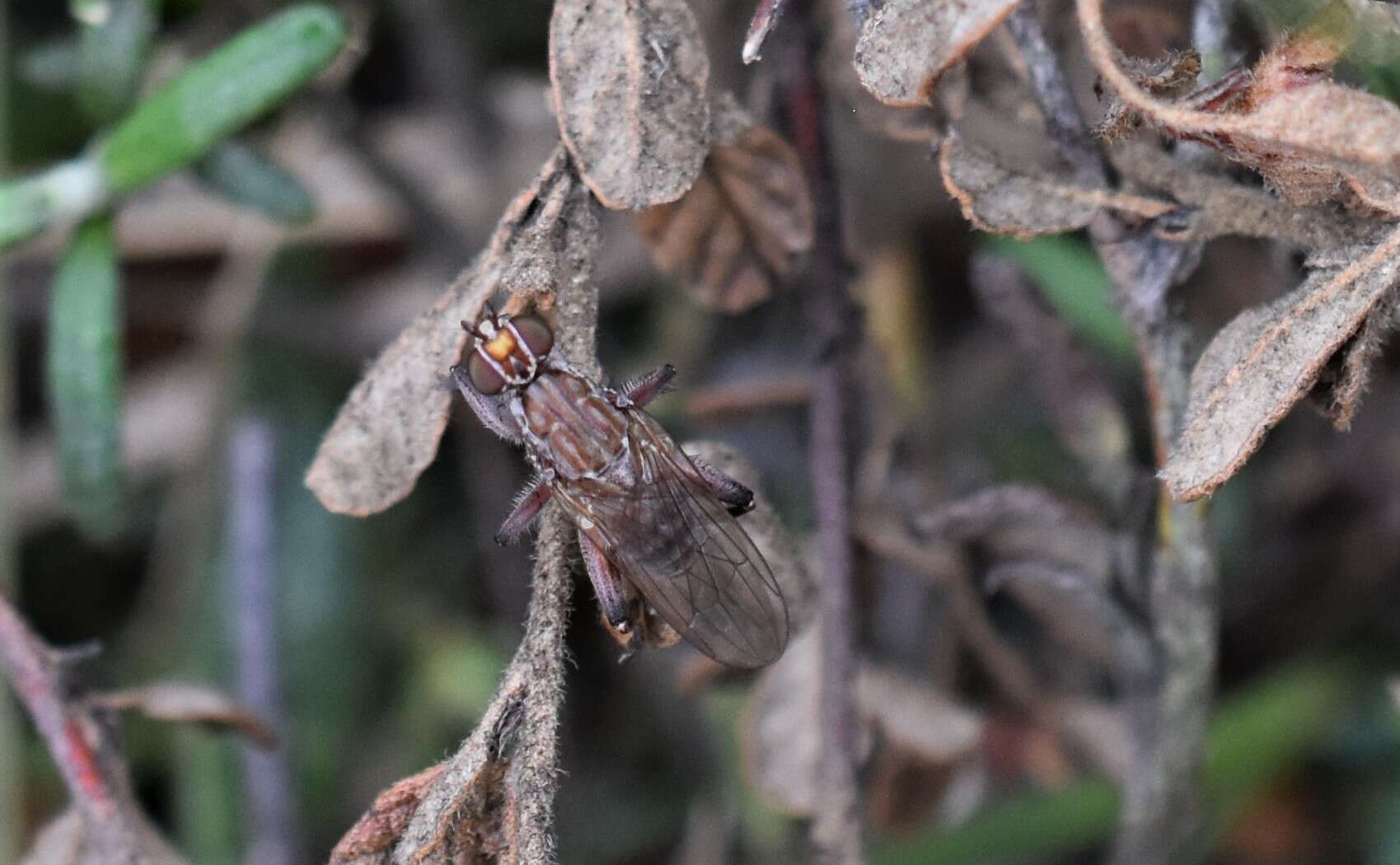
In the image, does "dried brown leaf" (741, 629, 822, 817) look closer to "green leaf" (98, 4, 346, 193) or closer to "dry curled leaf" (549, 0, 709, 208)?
"dry curled leaf" (549, 0, 709, 208)

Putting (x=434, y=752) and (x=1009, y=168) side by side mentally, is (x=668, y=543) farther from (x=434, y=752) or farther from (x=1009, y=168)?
(x=434, y=752)

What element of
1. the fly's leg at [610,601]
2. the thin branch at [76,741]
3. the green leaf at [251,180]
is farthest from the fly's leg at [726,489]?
the green leaf at [251,180]

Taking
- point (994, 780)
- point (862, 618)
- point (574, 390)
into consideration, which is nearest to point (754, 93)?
point (574, 390)

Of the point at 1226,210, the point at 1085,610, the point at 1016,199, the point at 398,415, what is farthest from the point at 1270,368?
the point at 1085,610

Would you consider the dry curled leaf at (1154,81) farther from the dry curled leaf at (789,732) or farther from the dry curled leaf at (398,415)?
the dry curled leaf at (789,732)

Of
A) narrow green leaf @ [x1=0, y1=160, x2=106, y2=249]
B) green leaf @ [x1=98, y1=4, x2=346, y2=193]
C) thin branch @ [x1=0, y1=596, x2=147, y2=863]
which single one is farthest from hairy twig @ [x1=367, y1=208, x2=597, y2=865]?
narrow green leaf @ [x1=0, y1=160, x2=106, y2=249]

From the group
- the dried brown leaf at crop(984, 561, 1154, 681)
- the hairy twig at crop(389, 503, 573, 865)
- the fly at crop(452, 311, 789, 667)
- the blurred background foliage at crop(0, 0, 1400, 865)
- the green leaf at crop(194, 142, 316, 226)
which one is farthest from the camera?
the blurred background foliage at crop(0, 0, 1400, 865)
